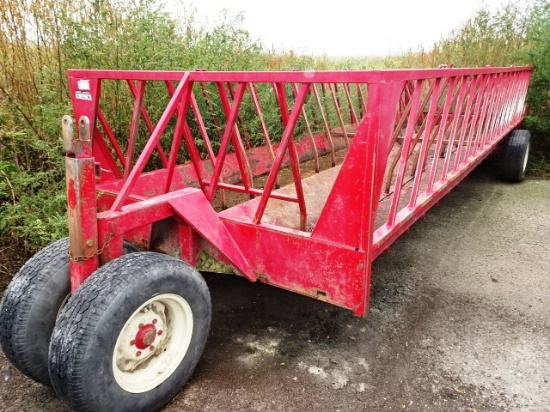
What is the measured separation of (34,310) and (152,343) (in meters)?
0.50

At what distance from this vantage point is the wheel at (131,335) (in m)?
1.55

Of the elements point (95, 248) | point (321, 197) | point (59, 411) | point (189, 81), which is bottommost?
point (59, 411)

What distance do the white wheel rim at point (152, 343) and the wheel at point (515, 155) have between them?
17.1 ft

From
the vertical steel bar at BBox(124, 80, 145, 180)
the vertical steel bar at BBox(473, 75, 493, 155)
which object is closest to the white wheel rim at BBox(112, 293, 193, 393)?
the vertical steel bar at BBox(124, 80, 145, 180)

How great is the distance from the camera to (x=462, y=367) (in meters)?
2.27

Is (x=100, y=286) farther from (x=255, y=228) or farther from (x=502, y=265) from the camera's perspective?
(x=502, y=265)

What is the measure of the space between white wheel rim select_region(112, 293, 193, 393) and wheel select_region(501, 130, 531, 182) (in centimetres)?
521

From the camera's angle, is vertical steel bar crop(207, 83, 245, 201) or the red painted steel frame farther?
A: vertical steel bar crop(207, 83, 245, 201)

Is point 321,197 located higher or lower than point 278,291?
higher

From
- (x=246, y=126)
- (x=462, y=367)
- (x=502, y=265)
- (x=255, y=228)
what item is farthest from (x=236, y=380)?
(x=246, y=126)

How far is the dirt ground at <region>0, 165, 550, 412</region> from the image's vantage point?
202cm

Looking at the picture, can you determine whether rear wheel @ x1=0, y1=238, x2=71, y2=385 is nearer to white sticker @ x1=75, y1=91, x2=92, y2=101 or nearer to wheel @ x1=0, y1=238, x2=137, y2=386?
wheel @ x1=0, y1=238, x2=137, y2=386

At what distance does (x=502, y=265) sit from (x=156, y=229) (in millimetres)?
2754

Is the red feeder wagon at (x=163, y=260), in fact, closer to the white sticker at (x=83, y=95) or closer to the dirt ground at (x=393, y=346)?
the white sticker at (x=83, y=95)
